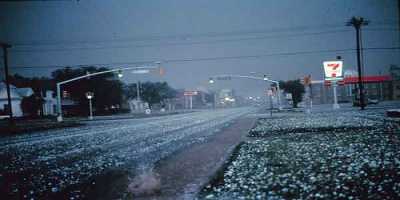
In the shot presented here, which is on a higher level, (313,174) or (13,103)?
(13,103)

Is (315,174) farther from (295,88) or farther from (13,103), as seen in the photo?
(13,103)

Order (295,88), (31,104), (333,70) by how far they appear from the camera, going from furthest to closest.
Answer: (295,88) → (31,104) → (333,70)

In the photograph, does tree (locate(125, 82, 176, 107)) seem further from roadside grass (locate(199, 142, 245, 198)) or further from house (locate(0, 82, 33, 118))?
roadside grass (locate(199, 142, 245, 198))

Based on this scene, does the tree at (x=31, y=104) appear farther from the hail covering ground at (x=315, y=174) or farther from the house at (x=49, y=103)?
the hail covering ground at (x=315, y=174)

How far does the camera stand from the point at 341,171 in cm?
717

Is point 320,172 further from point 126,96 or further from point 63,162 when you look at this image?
point 126,96

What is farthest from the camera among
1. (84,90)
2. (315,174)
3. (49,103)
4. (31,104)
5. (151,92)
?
(151,92)

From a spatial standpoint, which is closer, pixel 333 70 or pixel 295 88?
pixel 333 70

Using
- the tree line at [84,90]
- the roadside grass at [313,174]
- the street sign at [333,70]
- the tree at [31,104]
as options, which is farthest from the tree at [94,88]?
the roadside grass at [313,174]

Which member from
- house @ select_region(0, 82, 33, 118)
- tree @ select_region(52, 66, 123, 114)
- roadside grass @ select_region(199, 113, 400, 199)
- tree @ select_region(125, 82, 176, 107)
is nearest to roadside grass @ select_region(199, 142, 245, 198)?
roadside grass @ select_region(199, 113, 400, 199)

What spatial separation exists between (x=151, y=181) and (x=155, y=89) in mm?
125160

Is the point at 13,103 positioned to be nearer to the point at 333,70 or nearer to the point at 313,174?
the point at 333,70

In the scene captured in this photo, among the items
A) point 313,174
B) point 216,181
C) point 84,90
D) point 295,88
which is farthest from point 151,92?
point 313,174

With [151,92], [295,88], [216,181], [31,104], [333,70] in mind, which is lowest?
[216,181]
